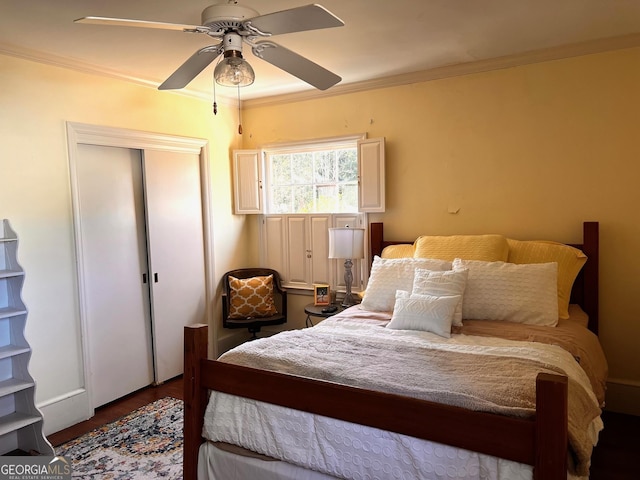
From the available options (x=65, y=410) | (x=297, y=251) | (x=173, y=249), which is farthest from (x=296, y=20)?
(x=65, y=410)

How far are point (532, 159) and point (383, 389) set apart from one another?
2289mm

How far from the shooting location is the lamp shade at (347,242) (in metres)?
3.72

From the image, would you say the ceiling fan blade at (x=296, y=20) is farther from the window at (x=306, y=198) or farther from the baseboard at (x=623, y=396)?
the baseboard at (x=623, y=396)

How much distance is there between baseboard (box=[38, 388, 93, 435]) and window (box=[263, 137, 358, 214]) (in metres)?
2.23

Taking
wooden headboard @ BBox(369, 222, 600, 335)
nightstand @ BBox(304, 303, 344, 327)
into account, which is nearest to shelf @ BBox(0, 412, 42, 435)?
nightstand @ BBox(304, 303, 344, 327)

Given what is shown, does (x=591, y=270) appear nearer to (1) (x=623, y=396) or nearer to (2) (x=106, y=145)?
(1) (x=623, y=396)

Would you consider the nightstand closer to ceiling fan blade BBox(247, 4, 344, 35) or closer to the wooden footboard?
the wooden footboard

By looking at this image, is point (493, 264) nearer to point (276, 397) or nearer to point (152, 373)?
point (276, 397)

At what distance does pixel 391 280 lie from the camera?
10.0ft

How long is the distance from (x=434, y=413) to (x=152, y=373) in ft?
9.65

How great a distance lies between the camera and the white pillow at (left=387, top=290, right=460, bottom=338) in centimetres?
248

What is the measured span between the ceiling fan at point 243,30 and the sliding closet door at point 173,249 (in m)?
1.66

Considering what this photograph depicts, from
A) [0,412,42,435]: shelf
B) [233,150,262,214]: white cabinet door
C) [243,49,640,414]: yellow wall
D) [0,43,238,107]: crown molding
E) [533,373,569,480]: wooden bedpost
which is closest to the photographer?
[533,373,569,480]: wooden bedpost

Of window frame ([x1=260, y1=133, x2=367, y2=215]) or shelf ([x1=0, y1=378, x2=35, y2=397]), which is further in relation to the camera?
window frame ([x1=260, y1=133, x2=367, y2=215])
